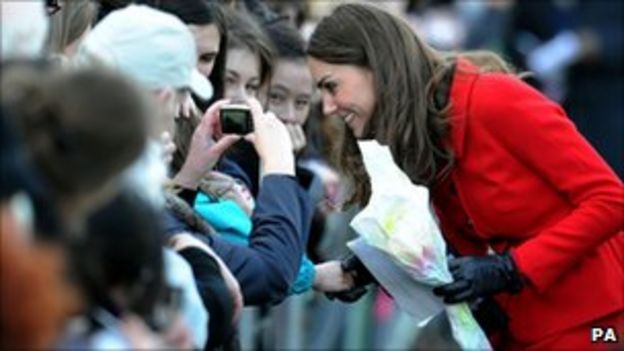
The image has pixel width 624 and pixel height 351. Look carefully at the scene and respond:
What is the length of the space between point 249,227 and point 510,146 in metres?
0.76

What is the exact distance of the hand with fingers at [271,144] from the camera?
5.42 m

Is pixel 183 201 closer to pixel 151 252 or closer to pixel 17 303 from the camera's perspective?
pixel 151 252

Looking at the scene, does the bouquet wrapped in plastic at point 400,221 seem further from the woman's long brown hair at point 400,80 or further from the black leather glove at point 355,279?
the black leather glove at point 355,279

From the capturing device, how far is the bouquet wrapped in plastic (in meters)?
5.65

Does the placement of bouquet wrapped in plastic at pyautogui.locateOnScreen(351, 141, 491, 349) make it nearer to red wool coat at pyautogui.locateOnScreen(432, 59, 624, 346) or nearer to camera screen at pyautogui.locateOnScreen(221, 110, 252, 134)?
red wool coat at pyautogui.locateOnScreen(432, 59, 624, 346)

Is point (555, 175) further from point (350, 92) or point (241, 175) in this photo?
point (241, 175)

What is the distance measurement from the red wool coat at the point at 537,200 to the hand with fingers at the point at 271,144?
24.4 inches

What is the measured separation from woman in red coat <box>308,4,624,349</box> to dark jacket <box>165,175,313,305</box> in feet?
2.16

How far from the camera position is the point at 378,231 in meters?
5.70

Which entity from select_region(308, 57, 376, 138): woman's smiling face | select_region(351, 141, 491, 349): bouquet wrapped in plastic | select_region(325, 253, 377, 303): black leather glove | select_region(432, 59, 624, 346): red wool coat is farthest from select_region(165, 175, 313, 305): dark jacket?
select_region(325, 253, 377, 303): black leather glove

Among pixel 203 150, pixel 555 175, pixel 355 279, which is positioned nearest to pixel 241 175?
pixel 355 279

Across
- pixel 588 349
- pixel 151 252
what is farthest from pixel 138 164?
pixel 588 349

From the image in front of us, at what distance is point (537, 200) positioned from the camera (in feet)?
19.4

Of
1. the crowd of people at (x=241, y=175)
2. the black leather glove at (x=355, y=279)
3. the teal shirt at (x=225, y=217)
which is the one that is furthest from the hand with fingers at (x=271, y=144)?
the black leather glove at (x=355, y=279)
